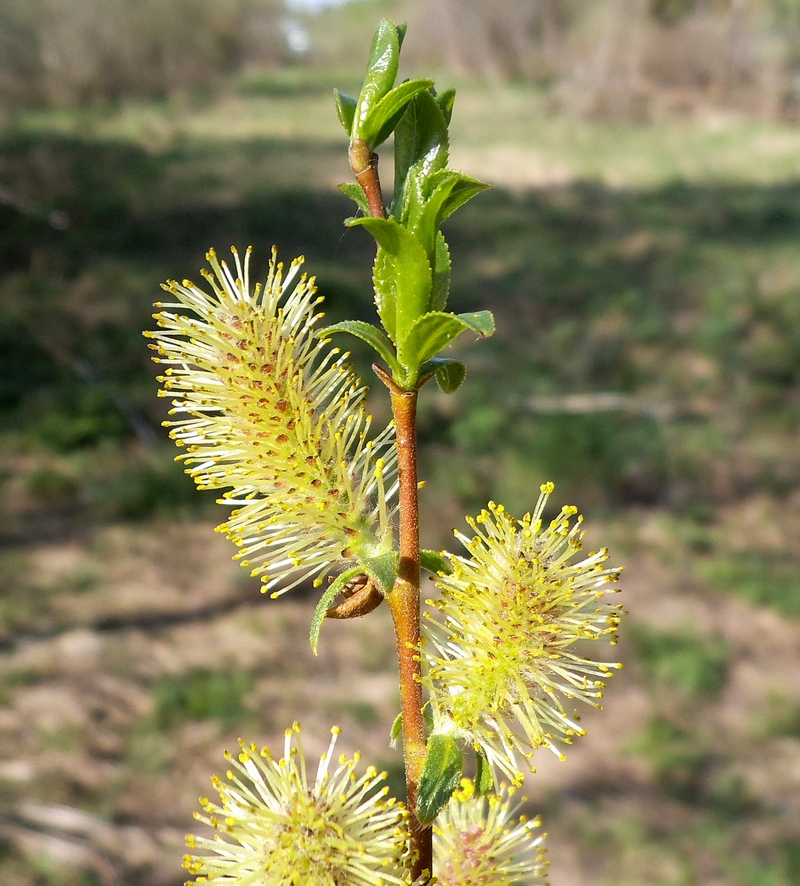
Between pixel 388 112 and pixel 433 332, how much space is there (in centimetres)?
19

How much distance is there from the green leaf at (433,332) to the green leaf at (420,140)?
0.12 meters

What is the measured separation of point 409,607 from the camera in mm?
769

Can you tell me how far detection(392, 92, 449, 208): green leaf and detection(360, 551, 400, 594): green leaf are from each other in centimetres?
33

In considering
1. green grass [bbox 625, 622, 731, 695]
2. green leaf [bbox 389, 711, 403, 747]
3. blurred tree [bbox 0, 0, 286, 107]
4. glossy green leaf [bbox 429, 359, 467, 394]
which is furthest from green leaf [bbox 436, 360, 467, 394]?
blurred tree [bbox 0, 0, 286, 107]

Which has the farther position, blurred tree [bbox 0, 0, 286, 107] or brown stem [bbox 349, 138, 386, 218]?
blurred tree [bbox 0, 0, 286, 107]

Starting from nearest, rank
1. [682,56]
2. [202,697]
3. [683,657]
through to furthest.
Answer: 1. [202,697]
2. [683,657]
3. [682,56]

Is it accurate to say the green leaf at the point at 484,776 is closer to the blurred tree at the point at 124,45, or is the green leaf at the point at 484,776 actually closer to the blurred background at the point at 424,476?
the blurred background at the point at 424,476

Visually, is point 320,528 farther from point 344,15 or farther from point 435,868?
point 344,15

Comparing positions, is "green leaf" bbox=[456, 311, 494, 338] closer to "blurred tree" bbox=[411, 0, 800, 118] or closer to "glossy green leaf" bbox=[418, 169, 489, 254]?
"glossy green leaf" bbox=[418, 169, 489, 254]

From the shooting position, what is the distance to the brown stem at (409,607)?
0.73 meters

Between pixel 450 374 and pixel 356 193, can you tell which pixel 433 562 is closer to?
pixel 450 374

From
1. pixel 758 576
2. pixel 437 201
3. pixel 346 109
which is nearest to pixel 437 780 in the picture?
pixel 437 201

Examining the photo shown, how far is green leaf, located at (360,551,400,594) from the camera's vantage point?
76cm

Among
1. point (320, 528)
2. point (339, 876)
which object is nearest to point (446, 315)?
point (320, 528)
